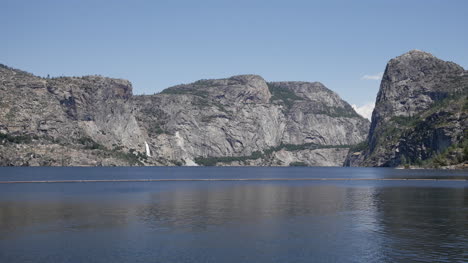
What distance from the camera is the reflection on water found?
175 feet

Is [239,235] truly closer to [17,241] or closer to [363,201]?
[17,241]

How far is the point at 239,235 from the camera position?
213 ft

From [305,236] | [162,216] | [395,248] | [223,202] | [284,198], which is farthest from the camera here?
[284,198]

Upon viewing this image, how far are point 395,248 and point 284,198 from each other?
6427 centimetres

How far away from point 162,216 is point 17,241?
27.3m

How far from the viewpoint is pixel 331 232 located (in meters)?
67.6

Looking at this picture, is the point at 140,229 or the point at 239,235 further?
the point at 140,229

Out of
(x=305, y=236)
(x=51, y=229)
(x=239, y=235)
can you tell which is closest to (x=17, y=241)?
(x=51, y=229)

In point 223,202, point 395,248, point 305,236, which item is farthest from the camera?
point 223,202

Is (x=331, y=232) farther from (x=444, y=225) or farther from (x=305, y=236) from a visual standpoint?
(x=444, y=225)

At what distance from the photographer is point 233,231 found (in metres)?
68.1

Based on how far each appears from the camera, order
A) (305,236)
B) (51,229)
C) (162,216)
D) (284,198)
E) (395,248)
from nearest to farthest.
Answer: (395,248) → (305,236) → (51,229) → (162,216) → (284,198)

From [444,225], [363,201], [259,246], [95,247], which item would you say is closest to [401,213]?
[444,225]

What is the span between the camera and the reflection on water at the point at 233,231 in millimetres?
53250
